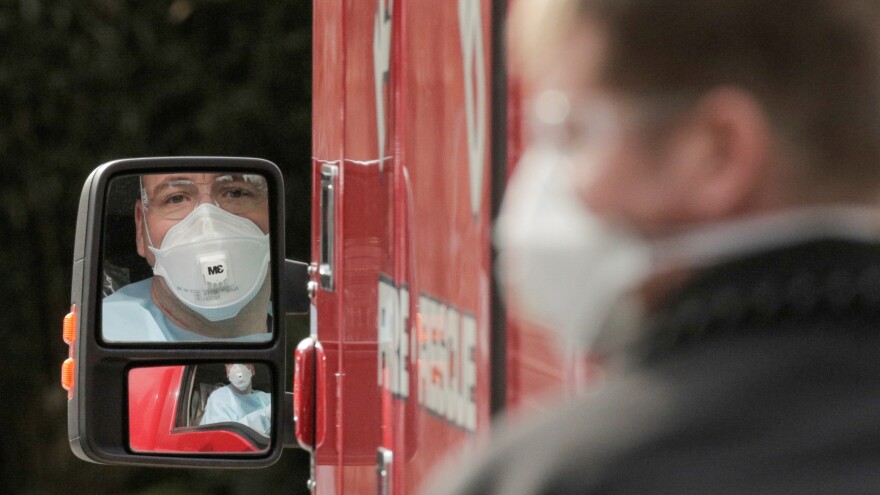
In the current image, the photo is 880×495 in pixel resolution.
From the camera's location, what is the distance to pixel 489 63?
1339 mm

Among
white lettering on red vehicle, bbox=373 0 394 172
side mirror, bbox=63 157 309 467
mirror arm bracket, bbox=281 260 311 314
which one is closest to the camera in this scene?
white lettering on red vehicle, bbox=373 0 394 172

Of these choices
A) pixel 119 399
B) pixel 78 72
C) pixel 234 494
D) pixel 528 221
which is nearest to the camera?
pixel 528 221

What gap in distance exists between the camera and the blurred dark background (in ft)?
26.9

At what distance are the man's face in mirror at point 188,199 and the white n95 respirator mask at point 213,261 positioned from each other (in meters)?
0.01

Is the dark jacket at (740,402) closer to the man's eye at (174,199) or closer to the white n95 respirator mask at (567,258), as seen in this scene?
the white n95 respirator mask at (567,258)

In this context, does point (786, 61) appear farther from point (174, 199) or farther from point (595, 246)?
point (174, 199)

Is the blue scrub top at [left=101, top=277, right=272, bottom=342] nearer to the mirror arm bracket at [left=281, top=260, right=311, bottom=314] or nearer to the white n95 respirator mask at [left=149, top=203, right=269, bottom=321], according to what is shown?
the white n95 respirator mask at [left=149, top=203, right=269, bottom=321]

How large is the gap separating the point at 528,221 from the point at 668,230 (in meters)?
0.13

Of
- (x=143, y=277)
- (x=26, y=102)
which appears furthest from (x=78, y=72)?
(x=143, y=277)

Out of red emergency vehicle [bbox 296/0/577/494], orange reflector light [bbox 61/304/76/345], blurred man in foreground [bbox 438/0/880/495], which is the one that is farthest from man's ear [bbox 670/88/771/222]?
orange reflector light [bbox 61/304/76/345]

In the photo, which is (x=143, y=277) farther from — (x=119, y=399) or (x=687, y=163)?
(x=687, y=163)

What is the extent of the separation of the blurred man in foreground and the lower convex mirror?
5.26ft

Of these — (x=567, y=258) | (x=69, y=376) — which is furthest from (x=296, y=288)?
(x=567, y=258)

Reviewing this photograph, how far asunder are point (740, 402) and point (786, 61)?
0.68ft
